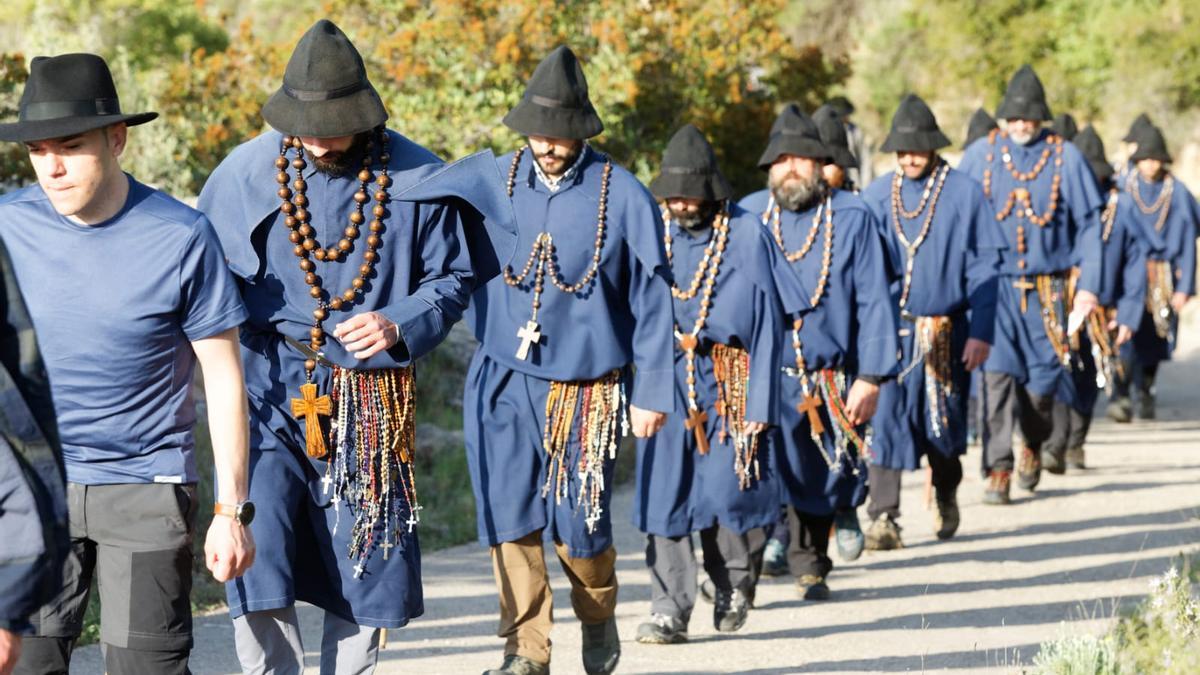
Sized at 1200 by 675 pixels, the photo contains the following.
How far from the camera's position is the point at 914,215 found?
10.9 metres

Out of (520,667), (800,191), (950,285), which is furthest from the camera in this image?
(950,285)

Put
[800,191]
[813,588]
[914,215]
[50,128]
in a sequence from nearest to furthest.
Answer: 1. [50,128]
2. [813,588]
3. [800,191]
4. [914,215]

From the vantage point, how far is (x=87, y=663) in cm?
737

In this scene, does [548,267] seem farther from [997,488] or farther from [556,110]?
[997,488]

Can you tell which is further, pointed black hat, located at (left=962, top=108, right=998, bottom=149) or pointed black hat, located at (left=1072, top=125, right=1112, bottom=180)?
pointed black hat, located at (left=1072, top=125, right=1112, bottom=180)

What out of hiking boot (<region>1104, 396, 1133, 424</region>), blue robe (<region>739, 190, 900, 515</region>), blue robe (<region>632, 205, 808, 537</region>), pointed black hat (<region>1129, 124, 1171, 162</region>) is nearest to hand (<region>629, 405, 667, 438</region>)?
blue robe (<region>632, 205, 808, 537</region>)

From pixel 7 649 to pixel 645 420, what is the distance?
3.88m

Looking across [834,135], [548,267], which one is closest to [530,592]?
[548,267]

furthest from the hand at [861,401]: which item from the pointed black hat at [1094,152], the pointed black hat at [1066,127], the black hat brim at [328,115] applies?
the pointed black hat at [1066,127]

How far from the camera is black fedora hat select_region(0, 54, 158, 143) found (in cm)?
463

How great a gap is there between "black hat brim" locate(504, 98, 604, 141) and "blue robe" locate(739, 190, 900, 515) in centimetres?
221

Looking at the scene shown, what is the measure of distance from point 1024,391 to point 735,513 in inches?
178

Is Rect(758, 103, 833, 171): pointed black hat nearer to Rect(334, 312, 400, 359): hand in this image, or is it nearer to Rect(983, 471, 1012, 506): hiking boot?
Rect(983, 471, 1012, 506): hiking boot

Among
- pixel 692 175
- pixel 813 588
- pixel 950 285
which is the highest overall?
pixel 692 175
